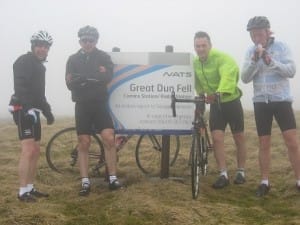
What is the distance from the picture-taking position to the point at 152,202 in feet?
23.8

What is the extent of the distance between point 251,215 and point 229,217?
15.3 inches

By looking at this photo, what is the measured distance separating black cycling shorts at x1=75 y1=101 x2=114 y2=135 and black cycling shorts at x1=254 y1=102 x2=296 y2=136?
253 cm

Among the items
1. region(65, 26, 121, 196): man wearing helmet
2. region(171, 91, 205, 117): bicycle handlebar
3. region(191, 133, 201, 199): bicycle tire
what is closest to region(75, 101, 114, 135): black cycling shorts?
region(65, 26, 121, 196): man wearing helmet

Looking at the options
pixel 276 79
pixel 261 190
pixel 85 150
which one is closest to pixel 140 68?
pixel 85 150

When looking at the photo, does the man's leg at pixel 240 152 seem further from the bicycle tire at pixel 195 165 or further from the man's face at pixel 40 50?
the man's face at pixel 40 50

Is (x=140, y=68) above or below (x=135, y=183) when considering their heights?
above

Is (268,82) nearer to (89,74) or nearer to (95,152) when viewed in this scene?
(89,74)

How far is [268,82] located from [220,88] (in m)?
0.81

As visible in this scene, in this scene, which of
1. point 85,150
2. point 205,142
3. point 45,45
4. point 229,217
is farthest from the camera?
point 205,142

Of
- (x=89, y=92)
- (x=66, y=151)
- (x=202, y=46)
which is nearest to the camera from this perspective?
(x=89, y=92)

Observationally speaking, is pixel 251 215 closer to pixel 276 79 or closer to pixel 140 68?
pixel 276 79

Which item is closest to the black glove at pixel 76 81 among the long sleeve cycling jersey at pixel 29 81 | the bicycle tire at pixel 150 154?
the long sleeve cycling jersey at pixel 29 81

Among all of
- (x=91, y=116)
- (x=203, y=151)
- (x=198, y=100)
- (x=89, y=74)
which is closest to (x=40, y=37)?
(x=89, y=74)

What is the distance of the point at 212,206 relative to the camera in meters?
7.25
